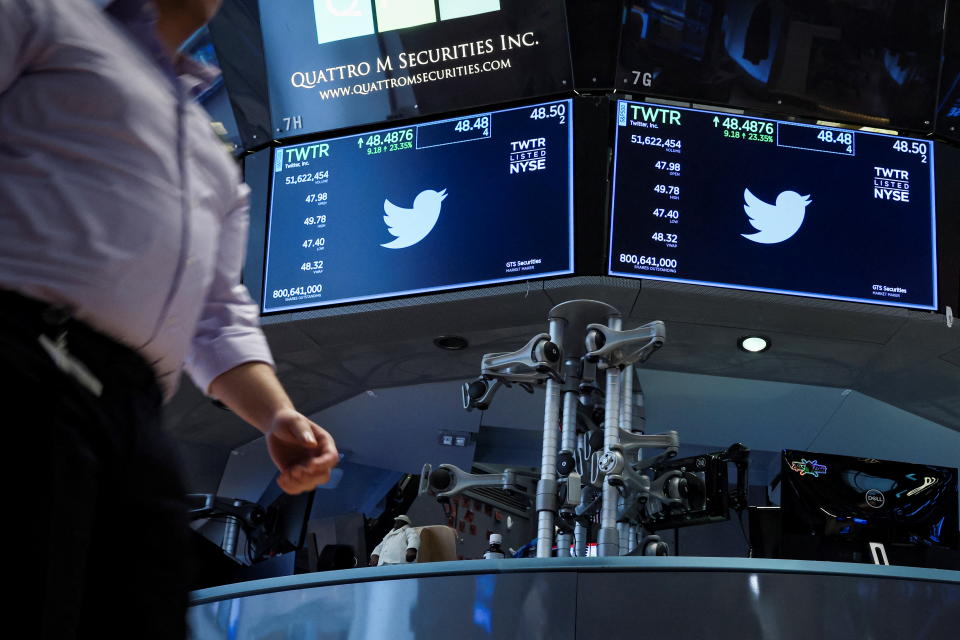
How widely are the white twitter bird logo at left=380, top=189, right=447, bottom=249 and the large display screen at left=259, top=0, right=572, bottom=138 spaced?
1.37 ft

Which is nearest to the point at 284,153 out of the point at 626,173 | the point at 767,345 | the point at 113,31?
the point at 626,173

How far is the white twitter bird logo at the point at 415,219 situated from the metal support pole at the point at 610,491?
90 centimetres

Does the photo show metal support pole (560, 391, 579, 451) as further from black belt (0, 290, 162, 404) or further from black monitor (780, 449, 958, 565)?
black belt (0, 290, 162, 404)

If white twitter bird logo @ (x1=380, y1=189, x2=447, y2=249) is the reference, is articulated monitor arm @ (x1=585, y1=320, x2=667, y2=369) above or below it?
below

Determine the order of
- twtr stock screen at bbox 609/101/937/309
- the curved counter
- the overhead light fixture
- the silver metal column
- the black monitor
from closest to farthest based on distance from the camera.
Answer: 1. the curved counter
2. the black monitor
3. the silver metal column
4. twtr stock screen at bbox 609/101/937/309
5. the overhead light fixture

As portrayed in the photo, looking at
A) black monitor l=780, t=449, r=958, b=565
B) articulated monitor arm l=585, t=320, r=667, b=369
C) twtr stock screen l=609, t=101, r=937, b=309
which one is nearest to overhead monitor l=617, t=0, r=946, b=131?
twtr stock screen l=609, t=101, r=937, b=309

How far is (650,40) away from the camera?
448 centimetres

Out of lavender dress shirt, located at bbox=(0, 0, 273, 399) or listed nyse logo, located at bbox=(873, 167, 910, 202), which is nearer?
lavender dress shirt, located at bbox=(0, 0, 273, 399)

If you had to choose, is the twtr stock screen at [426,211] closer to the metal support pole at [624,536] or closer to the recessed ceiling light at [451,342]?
the recessed ceiling light at [451,342]

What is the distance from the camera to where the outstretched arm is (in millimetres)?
997

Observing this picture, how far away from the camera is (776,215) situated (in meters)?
4.33

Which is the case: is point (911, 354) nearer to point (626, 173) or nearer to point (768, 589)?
point (626, 173)

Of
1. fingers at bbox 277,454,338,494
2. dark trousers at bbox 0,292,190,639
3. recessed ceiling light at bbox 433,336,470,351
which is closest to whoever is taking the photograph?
dark trousers at bbox 0,292,190,639

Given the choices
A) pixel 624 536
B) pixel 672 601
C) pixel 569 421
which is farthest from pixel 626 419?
pixel 672 601
